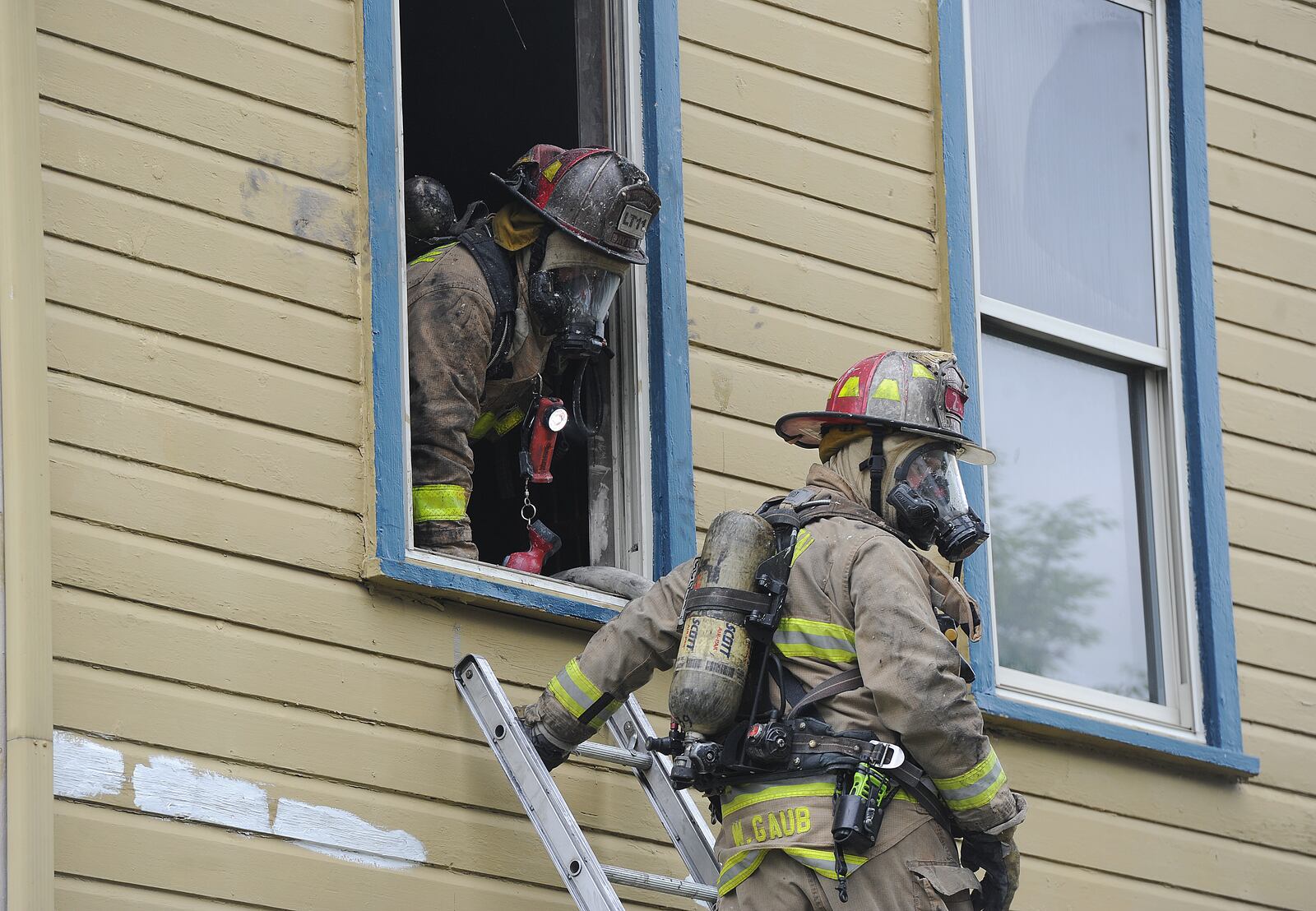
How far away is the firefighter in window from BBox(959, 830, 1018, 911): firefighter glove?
5.98 feet

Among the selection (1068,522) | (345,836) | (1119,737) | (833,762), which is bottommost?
(345,836)

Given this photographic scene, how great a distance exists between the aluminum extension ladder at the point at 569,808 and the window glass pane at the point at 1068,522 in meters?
1.87

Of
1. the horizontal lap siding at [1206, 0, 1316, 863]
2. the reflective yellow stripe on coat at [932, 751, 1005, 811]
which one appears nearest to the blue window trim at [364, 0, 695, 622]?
the reflective yellow stripe on coat at [932, 751, 1005, 811]

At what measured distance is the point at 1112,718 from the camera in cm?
846

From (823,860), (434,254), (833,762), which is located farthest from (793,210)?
(823,860)

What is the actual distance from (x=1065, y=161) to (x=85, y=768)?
467cm

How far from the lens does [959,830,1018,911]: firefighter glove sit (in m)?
6.52

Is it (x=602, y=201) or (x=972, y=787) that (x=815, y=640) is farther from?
(x=602, y=201)

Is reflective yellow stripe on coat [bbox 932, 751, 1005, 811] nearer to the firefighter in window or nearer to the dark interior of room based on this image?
the firefighter in window

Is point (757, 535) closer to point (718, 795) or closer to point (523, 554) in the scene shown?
point (718, 795)

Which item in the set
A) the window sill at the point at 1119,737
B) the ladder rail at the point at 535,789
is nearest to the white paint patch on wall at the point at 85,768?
the ladder rail at the point at 535,789

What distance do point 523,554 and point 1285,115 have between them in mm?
3786

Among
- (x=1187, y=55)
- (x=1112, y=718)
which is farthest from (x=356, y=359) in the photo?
(x=1187, y=55)

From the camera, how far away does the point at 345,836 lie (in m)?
6.65
